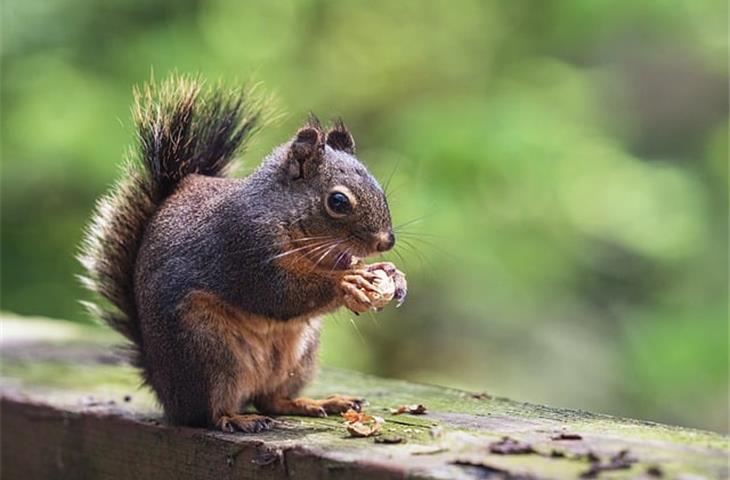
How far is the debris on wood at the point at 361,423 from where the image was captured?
5.04 feet

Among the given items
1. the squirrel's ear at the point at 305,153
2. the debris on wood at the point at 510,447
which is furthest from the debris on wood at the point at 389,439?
the squirrel's ear at the point at 305,153

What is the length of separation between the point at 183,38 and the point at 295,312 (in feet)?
7.00

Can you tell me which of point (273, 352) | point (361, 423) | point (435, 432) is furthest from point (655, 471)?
point (273, 352)

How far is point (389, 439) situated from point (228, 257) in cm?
52

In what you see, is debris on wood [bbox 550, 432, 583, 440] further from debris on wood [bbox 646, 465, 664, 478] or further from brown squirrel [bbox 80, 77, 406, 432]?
brown squirrel [bbox 80, 77, 406, 432]

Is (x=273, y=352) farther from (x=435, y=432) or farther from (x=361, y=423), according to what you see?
(x=435, y=432)

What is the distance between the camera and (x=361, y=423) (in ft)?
5.30

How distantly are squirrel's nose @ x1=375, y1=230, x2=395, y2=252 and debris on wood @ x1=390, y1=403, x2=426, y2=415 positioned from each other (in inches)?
11.2

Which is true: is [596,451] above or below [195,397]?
below

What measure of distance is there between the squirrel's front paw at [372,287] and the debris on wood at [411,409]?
0.52 feet

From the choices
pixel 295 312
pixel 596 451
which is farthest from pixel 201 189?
pixel 596 451

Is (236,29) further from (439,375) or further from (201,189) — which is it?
(201,189)

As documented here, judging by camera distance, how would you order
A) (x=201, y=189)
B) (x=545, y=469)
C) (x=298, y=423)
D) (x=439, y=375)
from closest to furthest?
(x=545, y=469) → (x=298, y=423) → (x=201, y=189) → (x=439, y=375)

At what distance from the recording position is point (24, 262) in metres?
3.97
